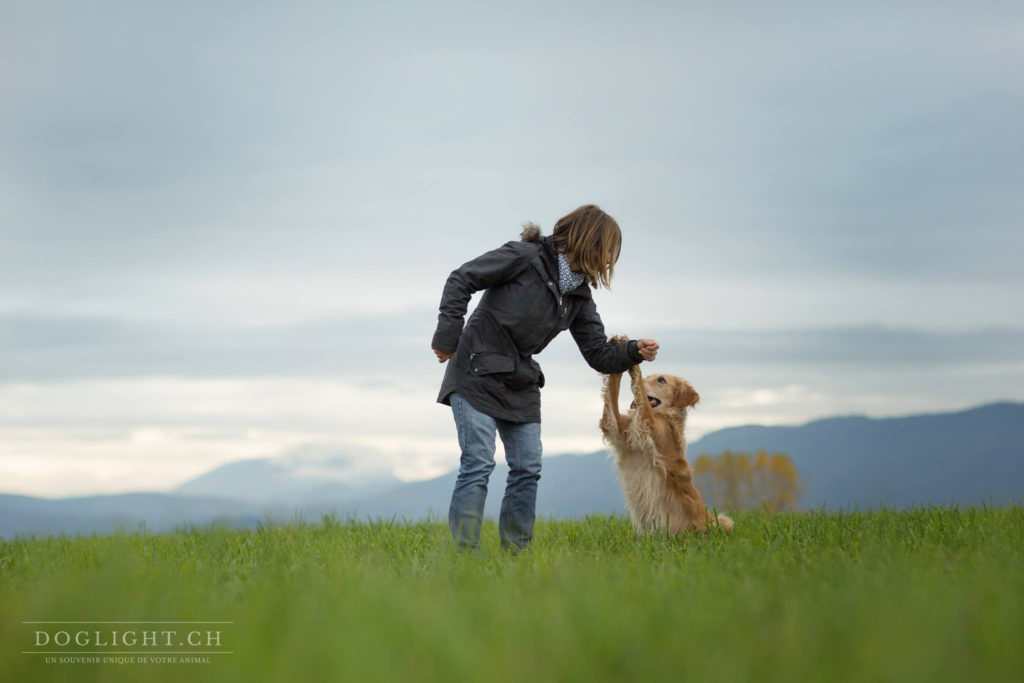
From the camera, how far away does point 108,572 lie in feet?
12.1

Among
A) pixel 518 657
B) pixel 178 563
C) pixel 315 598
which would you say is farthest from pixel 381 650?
pixel 178 563

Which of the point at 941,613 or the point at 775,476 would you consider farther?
the point at 775,476

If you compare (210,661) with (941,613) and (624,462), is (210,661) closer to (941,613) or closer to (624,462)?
(941,613)

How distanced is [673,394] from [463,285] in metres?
1.93

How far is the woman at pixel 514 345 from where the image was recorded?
226 inches

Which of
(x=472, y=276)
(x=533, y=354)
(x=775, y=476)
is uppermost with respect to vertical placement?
(x=472, y=276)

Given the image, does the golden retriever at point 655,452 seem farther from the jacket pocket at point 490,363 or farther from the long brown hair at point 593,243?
the jacket pocket at point 490,363

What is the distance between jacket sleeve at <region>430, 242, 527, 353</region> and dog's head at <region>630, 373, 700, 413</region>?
1467 mm

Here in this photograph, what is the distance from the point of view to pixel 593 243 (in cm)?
596

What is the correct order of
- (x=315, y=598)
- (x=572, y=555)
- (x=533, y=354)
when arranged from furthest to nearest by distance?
(x=533, y=354), (x=572, y=555), (x=315, y=598)

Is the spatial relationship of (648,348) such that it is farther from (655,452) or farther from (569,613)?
(569,613)

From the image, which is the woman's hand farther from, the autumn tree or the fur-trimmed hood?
the autumn tree

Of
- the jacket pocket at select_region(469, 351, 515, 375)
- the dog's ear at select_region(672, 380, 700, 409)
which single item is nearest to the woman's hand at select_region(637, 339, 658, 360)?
the dog's ear at select_region(672, 380, 700, 409)

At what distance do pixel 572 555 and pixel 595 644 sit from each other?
2479 mm
